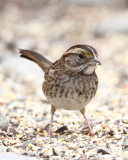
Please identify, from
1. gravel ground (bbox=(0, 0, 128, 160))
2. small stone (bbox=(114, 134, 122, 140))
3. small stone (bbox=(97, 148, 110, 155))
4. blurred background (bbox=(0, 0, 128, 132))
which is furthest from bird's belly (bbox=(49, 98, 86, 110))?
blurred background (bbox=(0, 0, 128, 132))

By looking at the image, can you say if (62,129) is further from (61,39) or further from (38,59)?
(61,39)

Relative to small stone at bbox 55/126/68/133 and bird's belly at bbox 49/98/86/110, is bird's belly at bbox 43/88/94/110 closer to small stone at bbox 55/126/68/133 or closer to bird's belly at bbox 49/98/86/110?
bird's belly at bbox 49/98/86/110

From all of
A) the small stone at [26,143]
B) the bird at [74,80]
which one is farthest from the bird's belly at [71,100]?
the small stone at [26,143]

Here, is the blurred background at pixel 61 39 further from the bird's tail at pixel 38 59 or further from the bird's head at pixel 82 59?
the bird's head at pixel 82 59

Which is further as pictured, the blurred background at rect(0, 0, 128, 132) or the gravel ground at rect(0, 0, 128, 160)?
the blurred background at rect(0, 0, 128, 132)

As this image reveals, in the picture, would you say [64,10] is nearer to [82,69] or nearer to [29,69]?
[29,69]

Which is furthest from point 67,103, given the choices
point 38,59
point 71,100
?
point 38,59
